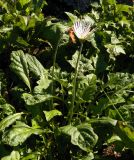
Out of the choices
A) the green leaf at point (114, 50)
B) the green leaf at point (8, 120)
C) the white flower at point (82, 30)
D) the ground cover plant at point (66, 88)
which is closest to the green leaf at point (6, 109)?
the ground cover plant at point (66, 88)

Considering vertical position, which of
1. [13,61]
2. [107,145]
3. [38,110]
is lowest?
[107,145]

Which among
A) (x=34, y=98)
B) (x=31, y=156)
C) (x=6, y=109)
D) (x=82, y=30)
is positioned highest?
(x=82, y=30)

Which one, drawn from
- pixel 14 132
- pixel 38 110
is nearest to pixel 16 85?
pixel 38 110

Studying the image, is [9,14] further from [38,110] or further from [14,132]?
[14,132]

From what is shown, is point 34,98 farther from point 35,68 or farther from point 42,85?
point 35,68

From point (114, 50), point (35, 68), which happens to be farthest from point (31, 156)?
point (114, 50)
